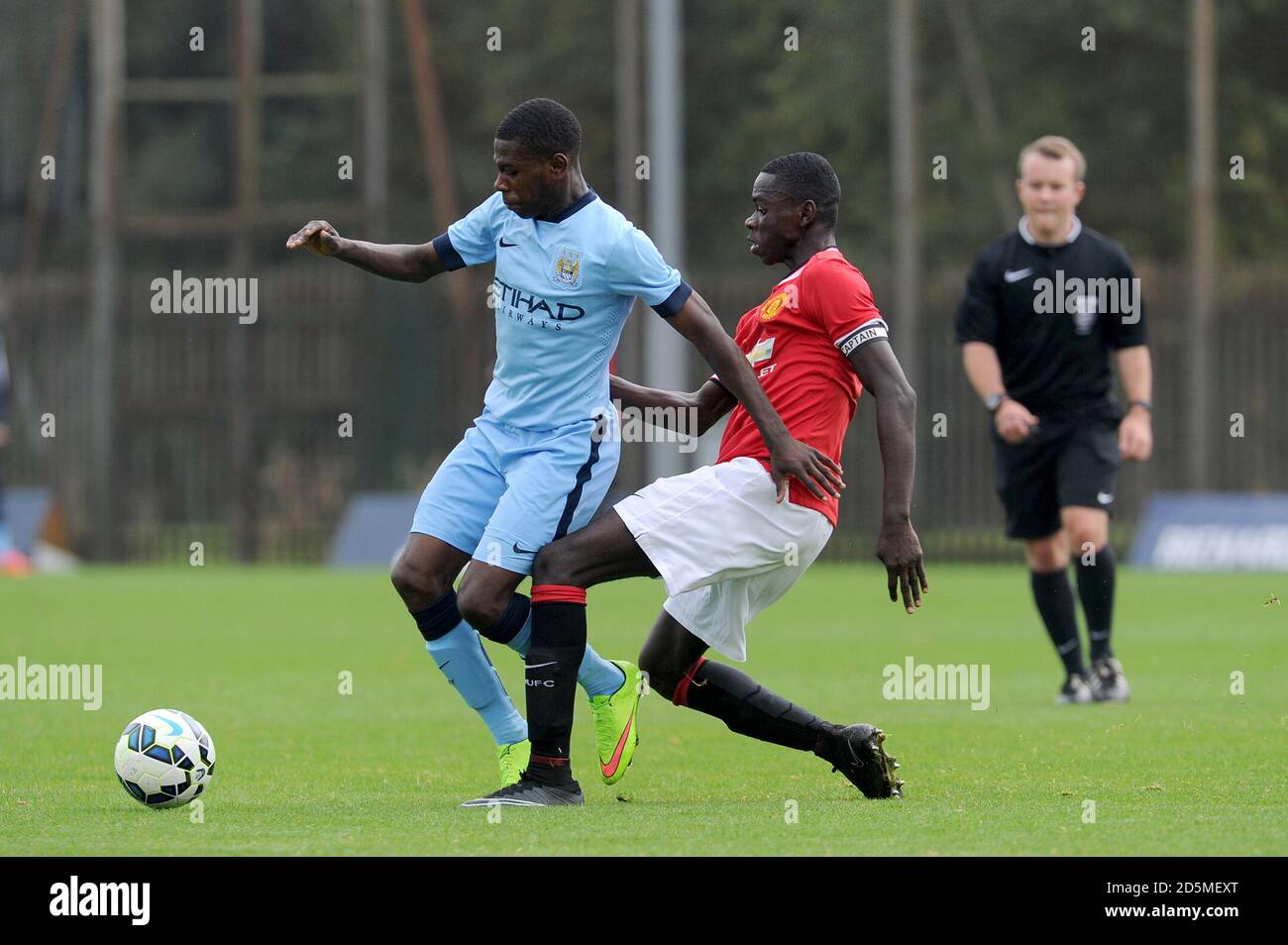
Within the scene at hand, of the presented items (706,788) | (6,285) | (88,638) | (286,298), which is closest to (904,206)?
(286,298)

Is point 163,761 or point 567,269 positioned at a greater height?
point 567,269

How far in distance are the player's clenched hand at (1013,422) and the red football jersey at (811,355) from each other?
112 inches

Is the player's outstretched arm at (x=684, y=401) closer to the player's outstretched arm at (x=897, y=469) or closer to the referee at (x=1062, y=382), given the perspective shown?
the player's outstretched arm at (x=897, y=469)

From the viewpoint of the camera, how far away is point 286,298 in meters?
26.3

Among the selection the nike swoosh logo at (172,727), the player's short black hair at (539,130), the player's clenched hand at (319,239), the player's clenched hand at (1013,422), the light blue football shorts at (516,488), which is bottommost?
the nike swoosh logo at (172,727)

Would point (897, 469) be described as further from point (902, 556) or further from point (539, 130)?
point (539, 130)

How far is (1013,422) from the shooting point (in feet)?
32.7

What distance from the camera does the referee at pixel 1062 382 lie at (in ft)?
33.3

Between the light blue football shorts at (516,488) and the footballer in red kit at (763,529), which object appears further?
the light blue football shorts at (516,488)

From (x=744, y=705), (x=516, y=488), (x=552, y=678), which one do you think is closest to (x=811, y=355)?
(x=516, y=488)

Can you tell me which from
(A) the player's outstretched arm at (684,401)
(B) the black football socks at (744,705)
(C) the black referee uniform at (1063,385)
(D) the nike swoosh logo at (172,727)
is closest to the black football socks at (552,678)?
(B) the black football socks at (744,705)

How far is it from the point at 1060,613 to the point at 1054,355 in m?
1.21
